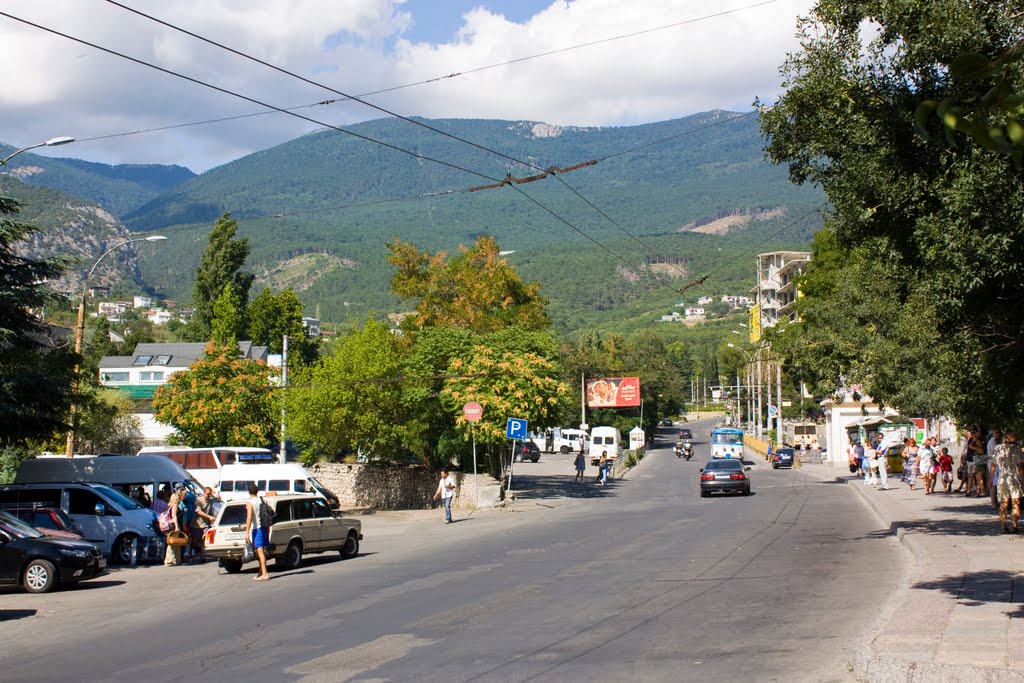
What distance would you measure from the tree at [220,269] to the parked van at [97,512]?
7945 centimetres

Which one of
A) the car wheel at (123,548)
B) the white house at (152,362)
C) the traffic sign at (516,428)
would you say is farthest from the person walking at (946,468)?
the white house at (152,362)

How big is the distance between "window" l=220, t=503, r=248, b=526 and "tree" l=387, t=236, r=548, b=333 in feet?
92.7

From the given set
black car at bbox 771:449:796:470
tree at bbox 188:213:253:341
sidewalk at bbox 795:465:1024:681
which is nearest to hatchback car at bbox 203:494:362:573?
sidewalk at bbox 795:465:1024:681

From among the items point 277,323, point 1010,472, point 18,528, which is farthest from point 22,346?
point 277,323

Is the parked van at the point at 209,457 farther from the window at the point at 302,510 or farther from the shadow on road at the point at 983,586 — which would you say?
the shadow on road at the point at 983,586

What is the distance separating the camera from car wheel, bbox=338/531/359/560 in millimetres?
23172

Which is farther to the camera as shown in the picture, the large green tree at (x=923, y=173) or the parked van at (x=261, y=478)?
the parked van at (x=261, y=478)

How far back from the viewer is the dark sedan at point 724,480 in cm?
4009

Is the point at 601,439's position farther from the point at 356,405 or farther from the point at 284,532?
the point at 284,532

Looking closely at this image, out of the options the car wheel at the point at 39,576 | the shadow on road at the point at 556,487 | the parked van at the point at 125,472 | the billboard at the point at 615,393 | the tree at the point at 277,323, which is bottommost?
the shadow on road at the point at 556,487

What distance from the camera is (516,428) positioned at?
37.6m

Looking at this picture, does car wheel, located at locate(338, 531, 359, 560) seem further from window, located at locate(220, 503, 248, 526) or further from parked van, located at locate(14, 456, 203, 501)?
parked van, located at locate(14, 456, 203, 501)

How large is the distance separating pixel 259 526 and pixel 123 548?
5.64m

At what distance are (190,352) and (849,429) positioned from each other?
6581cm
